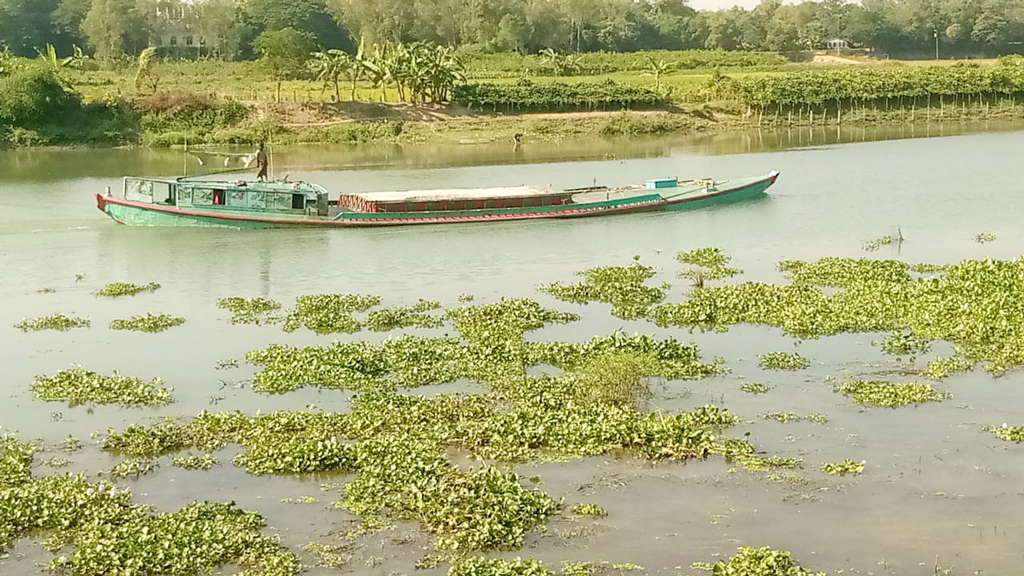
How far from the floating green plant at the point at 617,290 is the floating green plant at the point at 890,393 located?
5.94 meters

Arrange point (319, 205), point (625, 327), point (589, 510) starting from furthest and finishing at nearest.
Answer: point (319, 205), point (625, 327), point (589, 510)

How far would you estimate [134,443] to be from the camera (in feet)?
53.4

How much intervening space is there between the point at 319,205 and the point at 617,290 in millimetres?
12880

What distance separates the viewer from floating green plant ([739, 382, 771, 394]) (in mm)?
18464

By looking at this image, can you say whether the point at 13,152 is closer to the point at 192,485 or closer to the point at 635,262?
the point at 635,262

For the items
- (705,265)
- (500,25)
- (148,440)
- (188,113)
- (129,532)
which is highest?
(500,25)

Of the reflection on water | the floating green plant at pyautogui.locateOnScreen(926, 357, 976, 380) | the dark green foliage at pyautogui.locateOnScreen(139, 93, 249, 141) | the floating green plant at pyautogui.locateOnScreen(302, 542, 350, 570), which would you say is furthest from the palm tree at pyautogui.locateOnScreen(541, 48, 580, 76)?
the floating green plant at pyautogui.locateOnScreen(302, 542, 350, 570)

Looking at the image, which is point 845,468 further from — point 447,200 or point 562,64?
point 562,64

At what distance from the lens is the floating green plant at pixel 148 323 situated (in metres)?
23.5

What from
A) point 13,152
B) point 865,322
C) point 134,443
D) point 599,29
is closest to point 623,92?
point 13,152

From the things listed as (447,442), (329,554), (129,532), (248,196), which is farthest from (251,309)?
(329,554)

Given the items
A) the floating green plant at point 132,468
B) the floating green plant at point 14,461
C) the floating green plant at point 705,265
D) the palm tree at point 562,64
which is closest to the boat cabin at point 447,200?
the floating green plant at point 705,265

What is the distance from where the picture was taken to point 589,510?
45.9 ft

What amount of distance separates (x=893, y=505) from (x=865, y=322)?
26.9ft
